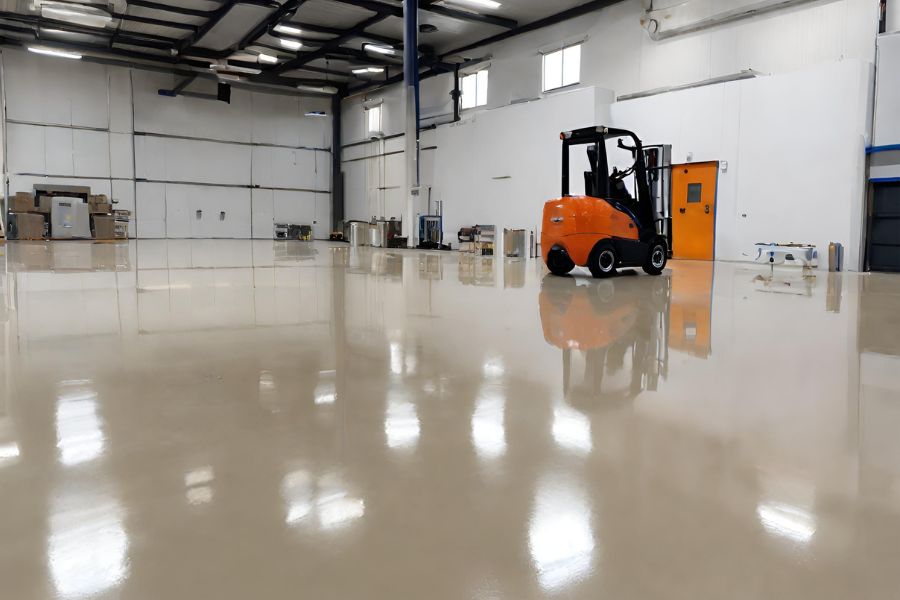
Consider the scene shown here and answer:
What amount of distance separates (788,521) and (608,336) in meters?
2.66

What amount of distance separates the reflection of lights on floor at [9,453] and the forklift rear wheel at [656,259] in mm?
8611

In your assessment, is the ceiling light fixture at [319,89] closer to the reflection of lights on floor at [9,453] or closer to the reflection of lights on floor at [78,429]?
the reflection of lights on floor at [78,429]

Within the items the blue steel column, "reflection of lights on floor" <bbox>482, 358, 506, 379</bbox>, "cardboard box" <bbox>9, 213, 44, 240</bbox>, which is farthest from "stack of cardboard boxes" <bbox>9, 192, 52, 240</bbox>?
"reflection of lights on floor" <bbox>482, 358, 506, 379</bbox>

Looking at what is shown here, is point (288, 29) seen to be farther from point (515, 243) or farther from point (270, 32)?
point (515, 243)

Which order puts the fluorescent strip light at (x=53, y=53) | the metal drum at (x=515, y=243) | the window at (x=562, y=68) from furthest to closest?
the fluorescent strip light at (x=53, y=53)
the window at (x=562, y=68)
the metal drum at (x=515, y=243)

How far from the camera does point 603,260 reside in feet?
29.5

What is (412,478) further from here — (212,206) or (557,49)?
(212,206)

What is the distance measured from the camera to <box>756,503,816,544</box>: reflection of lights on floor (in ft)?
5.13

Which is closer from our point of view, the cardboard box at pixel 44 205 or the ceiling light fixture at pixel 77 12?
the ceiling light fixture at pixel 77 12

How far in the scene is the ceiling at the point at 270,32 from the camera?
18031mm

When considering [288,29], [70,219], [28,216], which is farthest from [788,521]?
[28,216]

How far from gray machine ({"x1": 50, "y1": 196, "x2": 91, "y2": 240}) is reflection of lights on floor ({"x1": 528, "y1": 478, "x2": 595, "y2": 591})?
2406cm

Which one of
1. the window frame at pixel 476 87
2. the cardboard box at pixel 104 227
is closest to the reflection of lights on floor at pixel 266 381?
the window frame at pixel 476 87

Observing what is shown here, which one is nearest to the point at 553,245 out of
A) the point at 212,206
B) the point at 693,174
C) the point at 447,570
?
the point at 693,174
